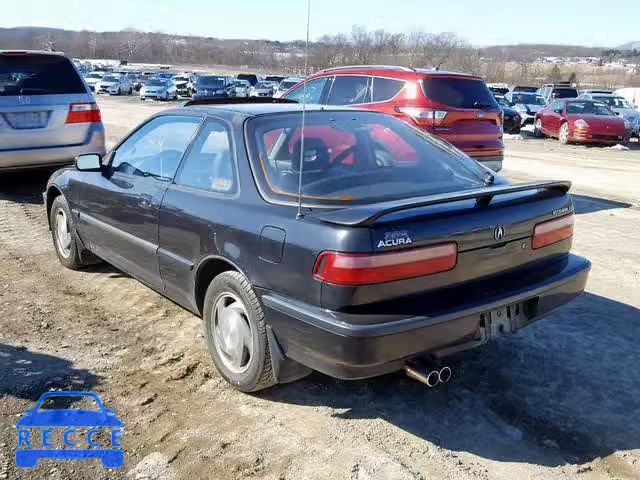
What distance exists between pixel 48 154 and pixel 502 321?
6.97 metres

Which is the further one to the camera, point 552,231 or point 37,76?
point 37,76

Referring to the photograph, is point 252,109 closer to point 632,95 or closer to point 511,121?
point 511,121

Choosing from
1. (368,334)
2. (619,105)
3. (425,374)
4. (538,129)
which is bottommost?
(425,374)

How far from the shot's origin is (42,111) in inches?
319

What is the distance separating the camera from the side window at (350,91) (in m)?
8.88

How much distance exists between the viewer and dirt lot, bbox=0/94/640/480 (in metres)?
2.91

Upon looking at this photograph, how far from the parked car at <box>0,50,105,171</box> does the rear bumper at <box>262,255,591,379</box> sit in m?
6.23

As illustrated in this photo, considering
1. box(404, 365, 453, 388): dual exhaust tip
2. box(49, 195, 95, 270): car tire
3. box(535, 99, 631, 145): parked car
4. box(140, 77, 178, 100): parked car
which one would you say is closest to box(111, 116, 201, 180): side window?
box(49, 195, 95, 270): car tire

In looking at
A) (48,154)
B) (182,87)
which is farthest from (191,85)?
(48,154)

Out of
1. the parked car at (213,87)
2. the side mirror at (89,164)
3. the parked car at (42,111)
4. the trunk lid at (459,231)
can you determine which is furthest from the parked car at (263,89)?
the trunk lid at (459,231)

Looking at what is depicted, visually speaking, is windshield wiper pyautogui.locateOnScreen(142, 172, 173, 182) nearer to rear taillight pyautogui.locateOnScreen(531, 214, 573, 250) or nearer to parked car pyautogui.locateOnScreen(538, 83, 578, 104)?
rear taillight pyautogui.locateOnScreen(531, 214, 573, 250)

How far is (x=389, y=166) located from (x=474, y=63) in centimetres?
6232

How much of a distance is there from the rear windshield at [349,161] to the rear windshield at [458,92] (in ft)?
14.2

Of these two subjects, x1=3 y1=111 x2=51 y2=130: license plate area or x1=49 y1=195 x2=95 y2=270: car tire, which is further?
x1=3 y1=111 x2=51 y2=130: license plate area
